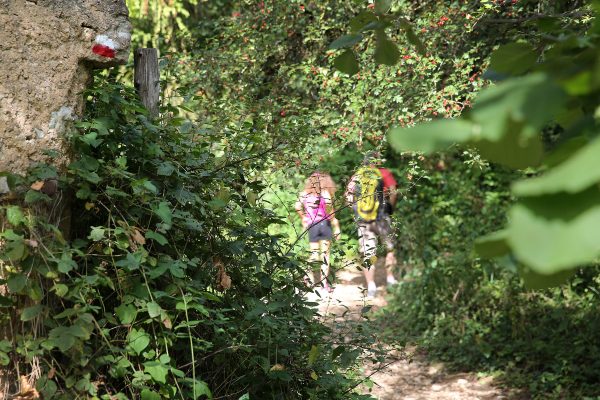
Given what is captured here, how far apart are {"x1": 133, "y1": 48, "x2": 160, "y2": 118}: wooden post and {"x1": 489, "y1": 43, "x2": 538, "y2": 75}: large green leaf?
2.80 m

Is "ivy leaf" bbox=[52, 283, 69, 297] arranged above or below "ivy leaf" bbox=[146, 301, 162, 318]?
above

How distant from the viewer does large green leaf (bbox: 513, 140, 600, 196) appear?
2.20ft

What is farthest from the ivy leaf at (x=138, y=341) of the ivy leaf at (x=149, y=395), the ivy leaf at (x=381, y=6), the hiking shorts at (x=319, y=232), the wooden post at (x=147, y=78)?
the hiking shorts at (x=319, y=232)

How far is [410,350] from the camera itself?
7.50m

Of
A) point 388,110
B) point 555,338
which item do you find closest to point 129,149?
point 388,110

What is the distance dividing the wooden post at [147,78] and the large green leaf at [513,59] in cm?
→ 280

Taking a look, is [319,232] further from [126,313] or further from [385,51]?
[385,51]

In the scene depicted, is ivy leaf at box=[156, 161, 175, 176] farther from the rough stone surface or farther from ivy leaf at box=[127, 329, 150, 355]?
ivy leaf at box=[127, 329, 150, 355]

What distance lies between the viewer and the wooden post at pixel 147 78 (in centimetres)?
381

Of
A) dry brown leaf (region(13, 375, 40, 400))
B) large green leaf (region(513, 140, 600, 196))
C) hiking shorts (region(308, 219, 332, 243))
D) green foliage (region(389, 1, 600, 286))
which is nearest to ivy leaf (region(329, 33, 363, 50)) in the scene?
green foliage (region(389, 1, 600, 286))

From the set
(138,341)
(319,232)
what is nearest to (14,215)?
(138,341)

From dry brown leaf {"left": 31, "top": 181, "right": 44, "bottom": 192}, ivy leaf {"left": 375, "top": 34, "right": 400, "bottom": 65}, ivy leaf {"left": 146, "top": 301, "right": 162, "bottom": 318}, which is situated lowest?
ivy leaf {"left": 146, "top": 301, "right": 162, "bottom": 318}

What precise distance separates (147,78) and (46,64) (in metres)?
0.91

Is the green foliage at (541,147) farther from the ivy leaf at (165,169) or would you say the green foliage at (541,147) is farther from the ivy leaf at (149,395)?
the ivy leaf at (165,169)
